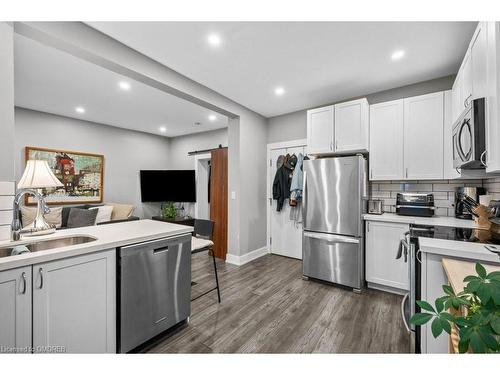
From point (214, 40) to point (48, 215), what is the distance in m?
4.09

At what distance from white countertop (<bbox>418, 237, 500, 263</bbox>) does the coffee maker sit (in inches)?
49.0

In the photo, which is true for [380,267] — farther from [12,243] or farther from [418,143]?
[12,243]

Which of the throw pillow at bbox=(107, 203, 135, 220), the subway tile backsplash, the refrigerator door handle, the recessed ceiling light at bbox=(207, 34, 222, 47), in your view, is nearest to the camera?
the recessed ceiling light at bbox=(207, 34, 222, 47)

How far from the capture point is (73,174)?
4.19 metres

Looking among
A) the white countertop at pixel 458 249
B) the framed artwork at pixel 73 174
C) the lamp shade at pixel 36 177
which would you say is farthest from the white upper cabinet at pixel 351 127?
the framed artwork at pixel 73 174

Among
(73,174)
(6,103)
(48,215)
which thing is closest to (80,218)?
(48,215)

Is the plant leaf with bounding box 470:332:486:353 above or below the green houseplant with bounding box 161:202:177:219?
above

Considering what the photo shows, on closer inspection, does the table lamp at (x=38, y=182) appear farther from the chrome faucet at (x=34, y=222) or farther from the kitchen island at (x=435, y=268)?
the kitchen island at (x=435, y=268)

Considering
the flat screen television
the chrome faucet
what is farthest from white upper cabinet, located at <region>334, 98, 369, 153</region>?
the flat screen television

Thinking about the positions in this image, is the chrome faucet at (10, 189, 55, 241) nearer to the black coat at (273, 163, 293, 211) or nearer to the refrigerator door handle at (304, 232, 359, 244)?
the refrigerator door handle at (304, 232, 359, 244)

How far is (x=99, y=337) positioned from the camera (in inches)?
55.9

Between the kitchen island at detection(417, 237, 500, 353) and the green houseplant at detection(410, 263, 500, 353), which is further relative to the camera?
the kitchen island at detection(417, 237, 500, 353)

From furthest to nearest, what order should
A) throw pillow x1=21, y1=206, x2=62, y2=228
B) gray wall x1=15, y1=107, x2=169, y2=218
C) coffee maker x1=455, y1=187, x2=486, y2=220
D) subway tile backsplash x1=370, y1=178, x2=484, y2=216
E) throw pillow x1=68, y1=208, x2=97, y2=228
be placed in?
throw pillow x1=68, y1=208, x2=97, y2=228 → gray wall x1=15, y1=107, x2=169, y2=218 → throw pillow x1=21, y1=206, x2=62, y2=228 → subway tile backsplash x1=370, y1=178, x2=484, y2=216 → coffee maker x1=455, y1=187, x2=486, y2=220

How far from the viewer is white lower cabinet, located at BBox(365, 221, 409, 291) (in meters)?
2.47
